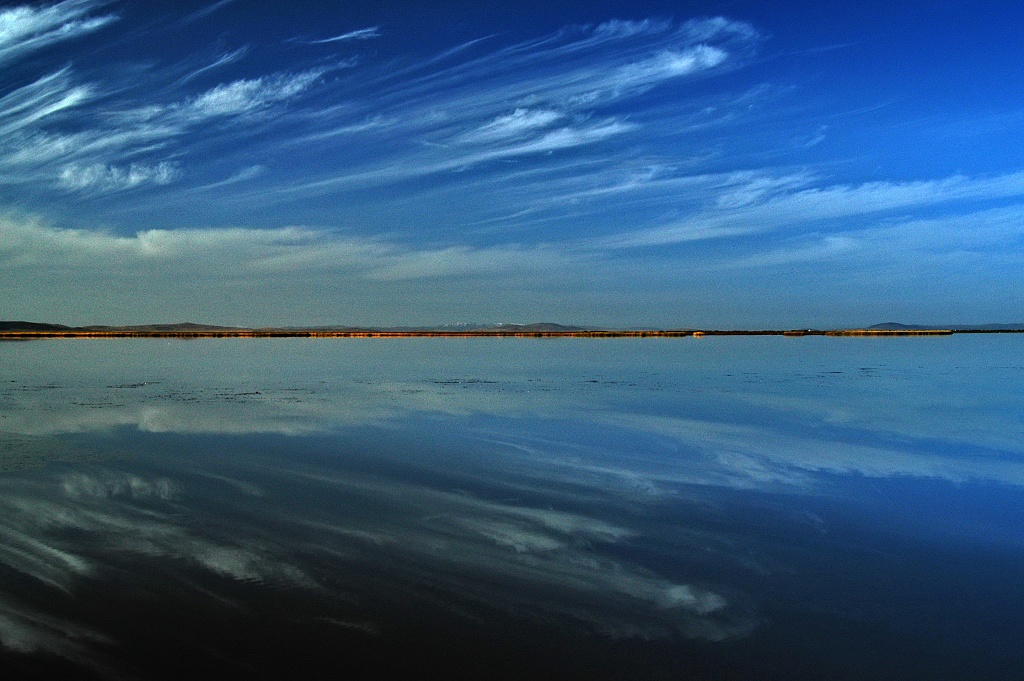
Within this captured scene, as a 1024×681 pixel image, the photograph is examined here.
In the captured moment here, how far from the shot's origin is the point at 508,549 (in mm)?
6801

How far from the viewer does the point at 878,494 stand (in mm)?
9414

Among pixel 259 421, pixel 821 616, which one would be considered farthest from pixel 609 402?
pixel 821 616

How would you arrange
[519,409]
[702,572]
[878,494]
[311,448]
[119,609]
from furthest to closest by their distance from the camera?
1. [519,409]
2. [311,448]
3. [878,494]
4. [702,572]
5. [119,609]

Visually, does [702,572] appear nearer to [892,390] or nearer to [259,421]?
[259,421]

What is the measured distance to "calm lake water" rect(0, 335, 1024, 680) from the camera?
15.5ft

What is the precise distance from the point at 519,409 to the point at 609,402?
296 centimetres

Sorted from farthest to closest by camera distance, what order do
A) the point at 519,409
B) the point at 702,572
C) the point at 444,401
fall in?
the point at 444,401, the point at 519,409, the point at 702,572

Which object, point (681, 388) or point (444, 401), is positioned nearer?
point (444, 401)

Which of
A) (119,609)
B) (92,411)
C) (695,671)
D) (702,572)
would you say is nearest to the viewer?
(695,671)

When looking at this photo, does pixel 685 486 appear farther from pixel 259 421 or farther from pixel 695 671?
pixel 259 421

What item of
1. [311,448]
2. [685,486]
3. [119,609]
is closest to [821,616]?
[685,486]

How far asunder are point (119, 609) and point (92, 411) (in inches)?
526

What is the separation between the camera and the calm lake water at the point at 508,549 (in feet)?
15.5

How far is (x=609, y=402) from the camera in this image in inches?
785
